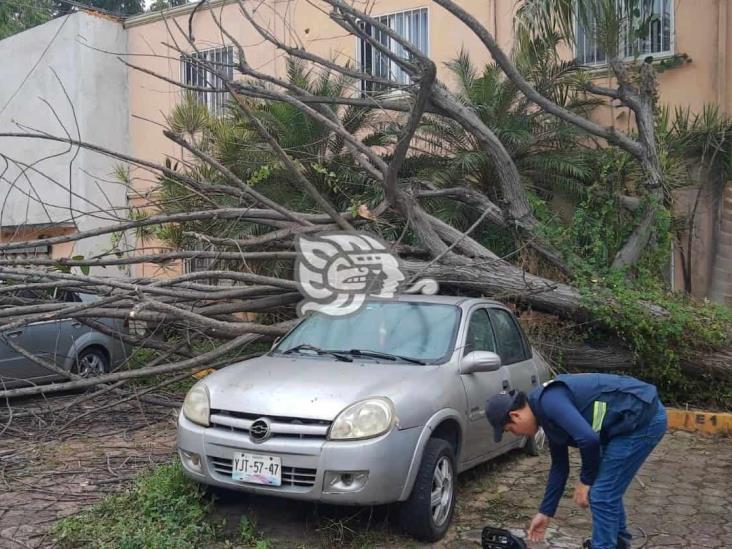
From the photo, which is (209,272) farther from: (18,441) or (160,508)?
(160,508)

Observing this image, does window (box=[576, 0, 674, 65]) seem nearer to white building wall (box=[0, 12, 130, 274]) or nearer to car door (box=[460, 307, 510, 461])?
car door (box=[460, 307, 510, 461])

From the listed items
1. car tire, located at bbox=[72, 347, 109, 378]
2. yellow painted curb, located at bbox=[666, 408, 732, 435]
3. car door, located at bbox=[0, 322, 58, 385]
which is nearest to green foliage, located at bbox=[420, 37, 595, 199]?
yellow painted curb, located at bbox=[666, 408, 732, 435]

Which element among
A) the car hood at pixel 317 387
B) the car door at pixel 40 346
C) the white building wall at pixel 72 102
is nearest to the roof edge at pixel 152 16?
the white building wall at pixel 72 102

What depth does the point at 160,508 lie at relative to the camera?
5.00m

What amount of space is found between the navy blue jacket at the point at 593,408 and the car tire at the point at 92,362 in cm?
720

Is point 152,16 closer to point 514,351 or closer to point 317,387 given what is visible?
point 514,351

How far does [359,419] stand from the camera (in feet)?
14.9

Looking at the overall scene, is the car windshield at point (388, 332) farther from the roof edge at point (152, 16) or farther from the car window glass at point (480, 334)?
the roof edge at point (152, 16)

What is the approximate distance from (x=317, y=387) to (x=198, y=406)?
0.82m

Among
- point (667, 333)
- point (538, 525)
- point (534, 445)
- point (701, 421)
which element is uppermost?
point (667, 333)

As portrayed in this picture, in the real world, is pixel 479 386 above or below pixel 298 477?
above

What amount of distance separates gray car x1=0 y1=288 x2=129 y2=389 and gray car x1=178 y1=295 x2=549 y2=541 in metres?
3.88

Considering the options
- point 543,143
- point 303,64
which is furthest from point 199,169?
point 543,143

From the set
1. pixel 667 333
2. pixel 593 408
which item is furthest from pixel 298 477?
pixel 667 333
